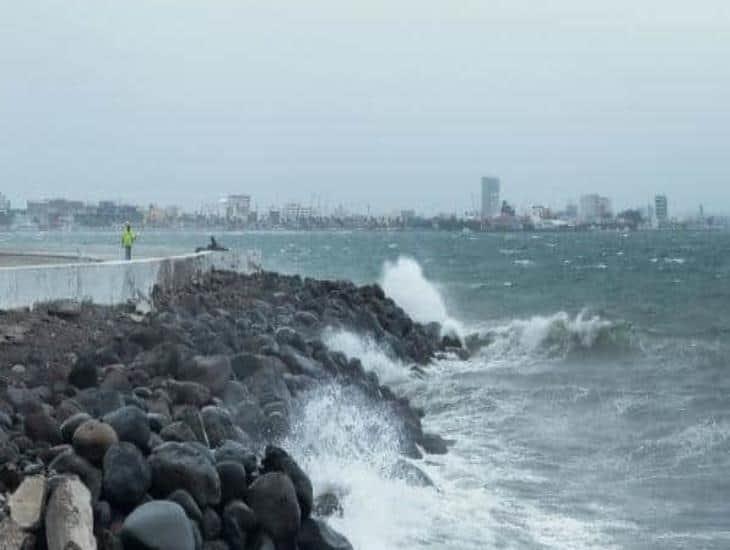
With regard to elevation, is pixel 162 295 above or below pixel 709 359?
above

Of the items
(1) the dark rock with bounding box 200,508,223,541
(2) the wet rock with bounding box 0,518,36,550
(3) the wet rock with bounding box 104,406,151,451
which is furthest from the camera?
(3) the wet rock with bounding box 104,406,151,451

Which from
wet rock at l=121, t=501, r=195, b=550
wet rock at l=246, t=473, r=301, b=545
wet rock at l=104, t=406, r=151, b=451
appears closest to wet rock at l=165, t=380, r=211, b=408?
wet rock at l=104, t=406, r=151, b=451

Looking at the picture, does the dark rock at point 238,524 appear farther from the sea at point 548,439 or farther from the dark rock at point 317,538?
the sea at point 548,439

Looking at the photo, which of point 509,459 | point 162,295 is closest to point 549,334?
point 162,295

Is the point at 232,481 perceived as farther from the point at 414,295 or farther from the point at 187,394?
the point at 414,295

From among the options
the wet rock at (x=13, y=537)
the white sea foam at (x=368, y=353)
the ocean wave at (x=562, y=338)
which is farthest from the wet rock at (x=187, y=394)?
the ocean wave at (x=562, y=338)

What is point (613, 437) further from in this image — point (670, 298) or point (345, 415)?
point (670, 298)

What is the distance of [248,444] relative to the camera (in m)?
9.60

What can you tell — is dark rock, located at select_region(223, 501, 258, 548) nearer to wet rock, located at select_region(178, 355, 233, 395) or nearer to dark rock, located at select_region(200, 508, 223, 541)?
dark rock, located at select_region(200, 508, 223, 541)

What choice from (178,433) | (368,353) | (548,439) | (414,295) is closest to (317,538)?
(178,433)

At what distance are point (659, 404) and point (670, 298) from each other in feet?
64.8

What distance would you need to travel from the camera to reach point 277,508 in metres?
7.70

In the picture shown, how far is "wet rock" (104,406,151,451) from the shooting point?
25.2ft

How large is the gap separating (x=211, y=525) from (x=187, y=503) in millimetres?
258
